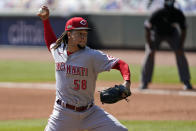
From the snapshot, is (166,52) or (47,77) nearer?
(47,77)

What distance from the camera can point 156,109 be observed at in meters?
9.55

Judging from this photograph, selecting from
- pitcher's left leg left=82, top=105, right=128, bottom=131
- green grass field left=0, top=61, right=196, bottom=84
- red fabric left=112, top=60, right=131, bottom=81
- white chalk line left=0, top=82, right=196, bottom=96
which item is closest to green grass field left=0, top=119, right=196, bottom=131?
pitcher's left leg left=82, top=105, right=128, bottom=131

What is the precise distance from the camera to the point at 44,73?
15.5 metres

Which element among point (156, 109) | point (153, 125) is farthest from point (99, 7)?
point (153, 125)

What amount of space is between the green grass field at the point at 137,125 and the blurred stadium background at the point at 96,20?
12.8 metres

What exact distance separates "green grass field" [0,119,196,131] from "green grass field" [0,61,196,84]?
5241 mm

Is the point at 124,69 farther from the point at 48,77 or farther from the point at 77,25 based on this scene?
the point at 48,77

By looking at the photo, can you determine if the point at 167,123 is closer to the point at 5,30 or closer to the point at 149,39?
the point at 149,39

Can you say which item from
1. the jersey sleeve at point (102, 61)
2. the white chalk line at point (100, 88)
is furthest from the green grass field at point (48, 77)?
the jersey sleeve at point (102, 61)

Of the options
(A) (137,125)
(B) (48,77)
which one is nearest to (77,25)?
(A) (137,125)

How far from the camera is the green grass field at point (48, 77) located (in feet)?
25.7

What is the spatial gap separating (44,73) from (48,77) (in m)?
0.97

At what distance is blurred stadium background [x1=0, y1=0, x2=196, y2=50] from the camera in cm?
2164

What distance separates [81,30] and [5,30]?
1942 cm
